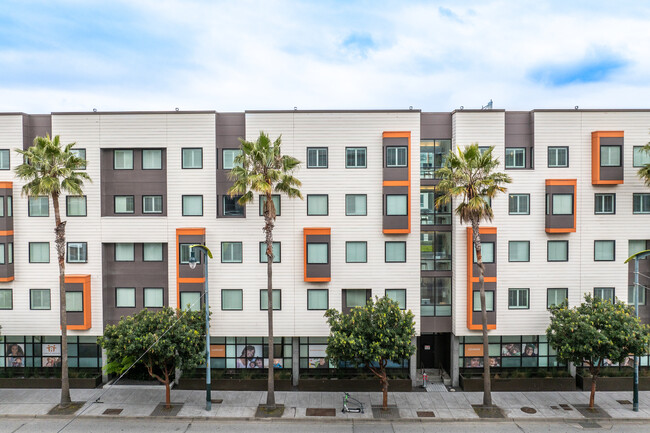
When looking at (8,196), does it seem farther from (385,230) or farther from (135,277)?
(385,230)

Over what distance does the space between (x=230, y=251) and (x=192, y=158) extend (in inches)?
256

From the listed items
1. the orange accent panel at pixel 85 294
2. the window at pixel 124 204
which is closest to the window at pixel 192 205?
the window at pixel 124 204

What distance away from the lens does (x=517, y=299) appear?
91.2 feet

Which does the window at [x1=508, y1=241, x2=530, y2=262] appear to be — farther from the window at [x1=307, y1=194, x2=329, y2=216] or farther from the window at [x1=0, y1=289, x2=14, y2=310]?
the window at [x1=0, y1=289, x2=14, y2=310]

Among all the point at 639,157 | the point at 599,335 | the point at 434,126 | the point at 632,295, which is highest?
the point at 434,126

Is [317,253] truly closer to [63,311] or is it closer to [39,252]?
[63,311]

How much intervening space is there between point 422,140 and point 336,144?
5.62m

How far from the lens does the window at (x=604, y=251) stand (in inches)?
1093

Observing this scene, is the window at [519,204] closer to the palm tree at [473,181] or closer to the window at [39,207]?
the palm tree at [473,181]

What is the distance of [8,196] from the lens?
2750 cm

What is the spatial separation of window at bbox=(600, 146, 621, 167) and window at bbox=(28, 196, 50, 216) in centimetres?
3549

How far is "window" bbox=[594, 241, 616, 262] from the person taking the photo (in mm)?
27750

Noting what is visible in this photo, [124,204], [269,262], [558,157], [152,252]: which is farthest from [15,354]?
[558,157]

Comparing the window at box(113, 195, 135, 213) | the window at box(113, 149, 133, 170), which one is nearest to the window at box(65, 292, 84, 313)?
the window at box(113, 195, 135, 213)
